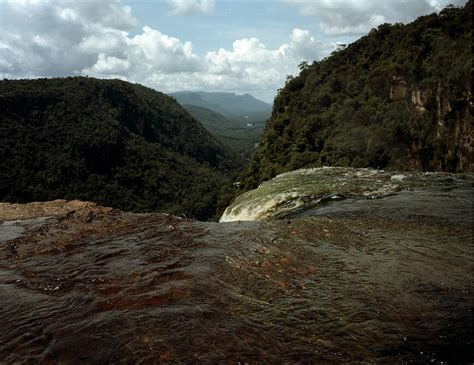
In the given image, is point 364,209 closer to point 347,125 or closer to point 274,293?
point 274,293

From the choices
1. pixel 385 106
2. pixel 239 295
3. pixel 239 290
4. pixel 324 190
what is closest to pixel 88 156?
pixel 385 106

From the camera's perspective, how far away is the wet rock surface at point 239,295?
434cm

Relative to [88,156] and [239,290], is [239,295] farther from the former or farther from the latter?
[88,156]

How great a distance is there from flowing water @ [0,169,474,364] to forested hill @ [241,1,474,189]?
28.5 meters

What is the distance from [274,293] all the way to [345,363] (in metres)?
1.76

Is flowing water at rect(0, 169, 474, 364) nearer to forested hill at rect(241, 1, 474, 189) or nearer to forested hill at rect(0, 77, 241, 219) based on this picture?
forested hill at rect(241, 1, 474, 189)

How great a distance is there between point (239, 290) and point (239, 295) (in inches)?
7.0

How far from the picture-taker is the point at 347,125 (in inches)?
1906

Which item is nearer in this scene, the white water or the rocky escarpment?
the white water

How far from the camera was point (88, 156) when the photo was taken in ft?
263

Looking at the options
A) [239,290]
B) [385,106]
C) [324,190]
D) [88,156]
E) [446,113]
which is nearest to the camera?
[239,290]

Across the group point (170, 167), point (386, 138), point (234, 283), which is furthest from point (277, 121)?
Result: point (234, 283)

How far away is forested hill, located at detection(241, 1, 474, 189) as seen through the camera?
117 ft

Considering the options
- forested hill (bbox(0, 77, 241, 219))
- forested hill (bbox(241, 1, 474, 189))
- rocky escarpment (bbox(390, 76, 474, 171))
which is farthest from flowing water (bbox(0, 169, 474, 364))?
forested hill (bbox(0, 77, 241, 219))
